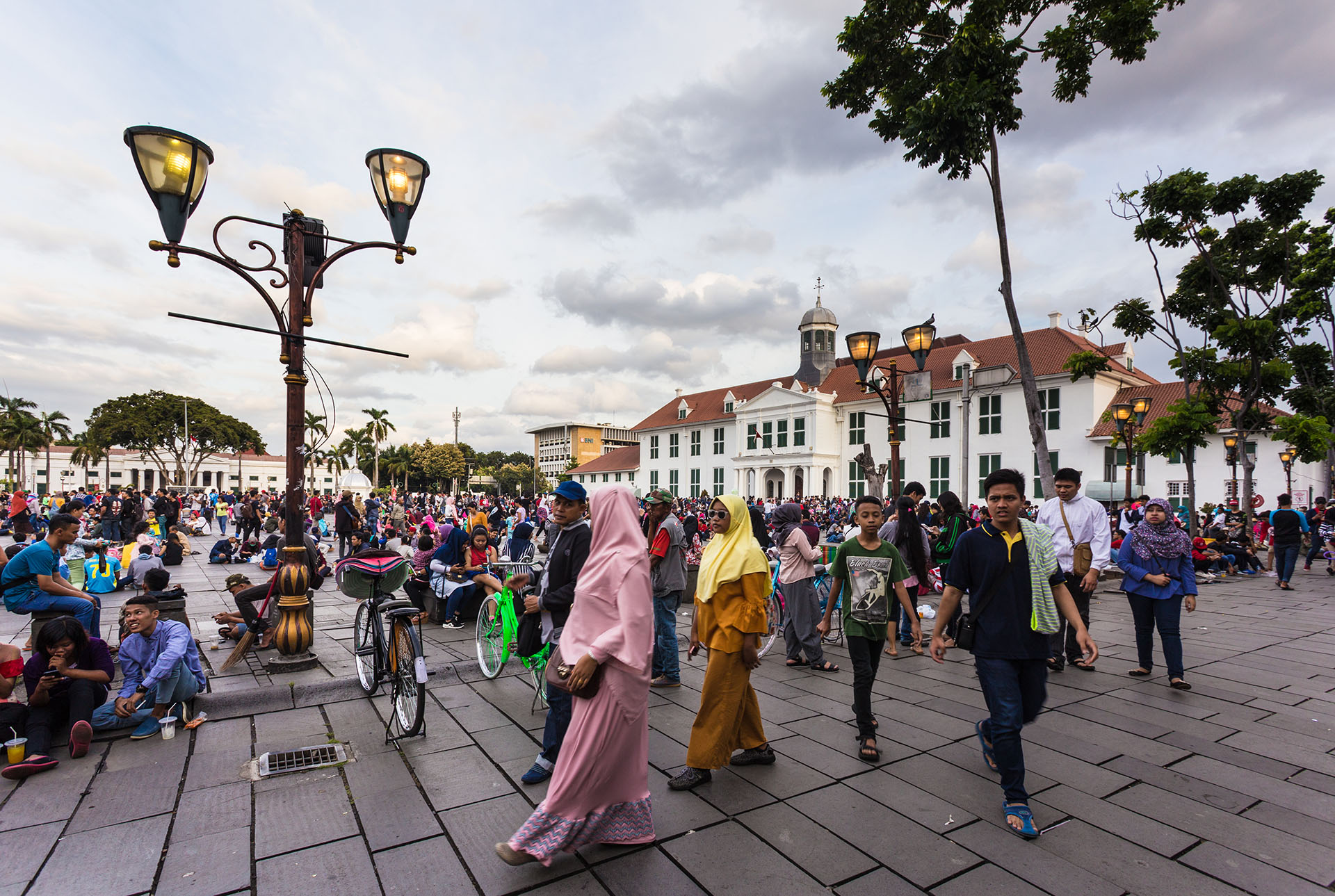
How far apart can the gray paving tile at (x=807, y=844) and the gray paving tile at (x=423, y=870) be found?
132 centimetres

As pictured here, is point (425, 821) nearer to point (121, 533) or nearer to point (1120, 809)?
point (1120, 809)

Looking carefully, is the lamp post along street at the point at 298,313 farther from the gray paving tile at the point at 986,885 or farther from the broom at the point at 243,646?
the gray paving tile at the point at 986,885

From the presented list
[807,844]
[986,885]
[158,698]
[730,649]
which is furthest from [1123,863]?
[158,698]

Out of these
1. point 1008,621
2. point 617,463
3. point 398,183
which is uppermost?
point 398,183

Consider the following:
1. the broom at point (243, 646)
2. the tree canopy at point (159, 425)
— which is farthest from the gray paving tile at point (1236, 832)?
the tree canopy at point (159, 425)

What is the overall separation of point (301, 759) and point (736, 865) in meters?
2.73

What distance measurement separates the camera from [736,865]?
2.66m

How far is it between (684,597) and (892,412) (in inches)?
170

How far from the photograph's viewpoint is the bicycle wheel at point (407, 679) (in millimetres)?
3982

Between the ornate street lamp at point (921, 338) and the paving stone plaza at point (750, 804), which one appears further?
the ornate street lamp at point (921, 338)

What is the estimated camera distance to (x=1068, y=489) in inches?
215

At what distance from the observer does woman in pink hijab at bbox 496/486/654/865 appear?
2652 mm

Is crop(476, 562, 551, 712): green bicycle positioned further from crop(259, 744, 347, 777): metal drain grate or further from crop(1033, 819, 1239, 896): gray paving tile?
crop(1033, 819, 1239, 896): gray paving tile

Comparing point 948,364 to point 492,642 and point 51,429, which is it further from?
point 51,429
